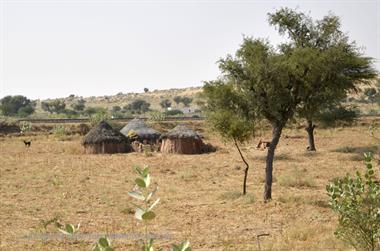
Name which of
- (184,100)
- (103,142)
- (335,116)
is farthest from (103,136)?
(184,100)

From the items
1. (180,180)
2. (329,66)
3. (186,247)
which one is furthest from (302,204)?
(186,247)

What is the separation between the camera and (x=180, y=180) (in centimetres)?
2159

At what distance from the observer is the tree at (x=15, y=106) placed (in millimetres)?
72812

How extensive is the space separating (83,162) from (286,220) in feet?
58.4

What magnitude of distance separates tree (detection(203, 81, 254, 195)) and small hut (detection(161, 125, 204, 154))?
1665 cm

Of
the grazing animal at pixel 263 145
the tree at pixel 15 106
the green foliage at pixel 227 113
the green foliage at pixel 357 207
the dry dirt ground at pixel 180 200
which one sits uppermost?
the tree at pixel 15 106

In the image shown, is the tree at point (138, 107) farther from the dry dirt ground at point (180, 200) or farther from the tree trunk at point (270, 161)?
the tree trunk at point (270, 161)

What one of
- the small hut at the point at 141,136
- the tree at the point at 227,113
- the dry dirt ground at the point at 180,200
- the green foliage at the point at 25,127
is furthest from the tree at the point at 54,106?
the tree at the point at 227,113

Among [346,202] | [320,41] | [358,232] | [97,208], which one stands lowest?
[97,208]

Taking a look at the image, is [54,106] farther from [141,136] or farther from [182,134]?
[182,134]

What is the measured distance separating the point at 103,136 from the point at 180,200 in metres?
18.5

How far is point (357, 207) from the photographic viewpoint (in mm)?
6777

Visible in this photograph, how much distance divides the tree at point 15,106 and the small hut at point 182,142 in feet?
134

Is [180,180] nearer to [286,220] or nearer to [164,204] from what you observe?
[164,204]
